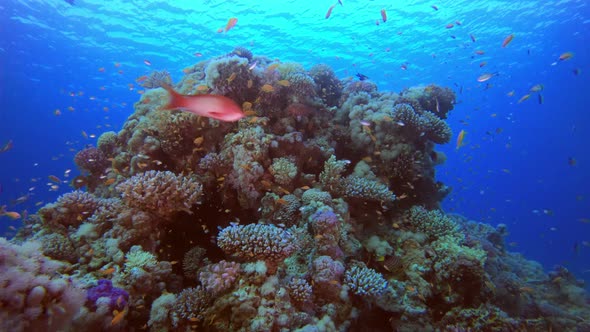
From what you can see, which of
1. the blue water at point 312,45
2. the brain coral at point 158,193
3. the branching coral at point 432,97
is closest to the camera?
the brain coral at point 158,193

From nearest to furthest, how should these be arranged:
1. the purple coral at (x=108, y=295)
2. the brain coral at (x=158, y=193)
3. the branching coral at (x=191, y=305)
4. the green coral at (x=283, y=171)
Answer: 1. the purple coral at (x=108, y=295)
2. the branching coral at (x=191, y=305)
3. the brain coral at (x=158, y=193)
4. the green coral at (x=283, y=171)

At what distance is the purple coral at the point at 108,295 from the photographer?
3602 millimetres

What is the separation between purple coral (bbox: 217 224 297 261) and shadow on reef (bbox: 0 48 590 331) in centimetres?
2

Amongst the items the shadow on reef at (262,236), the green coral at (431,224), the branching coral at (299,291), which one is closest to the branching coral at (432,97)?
the shadow on reef at (262,236)

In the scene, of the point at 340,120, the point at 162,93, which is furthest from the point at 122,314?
the point at 340,120

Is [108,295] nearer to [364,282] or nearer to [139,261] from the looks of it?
[139,261]

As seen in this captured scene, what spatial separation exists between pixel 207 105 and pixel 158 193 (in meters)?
3.58

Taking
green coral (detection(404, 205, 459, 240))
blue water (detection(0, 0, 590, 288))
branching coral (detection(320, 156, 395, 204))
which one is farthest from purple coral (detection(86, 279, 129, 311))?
blue water (detection(0, 0, 590, 288))

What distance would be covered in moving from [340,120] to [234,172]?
13.5 feet

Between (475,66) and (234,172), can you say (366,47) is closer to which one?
(475,66)

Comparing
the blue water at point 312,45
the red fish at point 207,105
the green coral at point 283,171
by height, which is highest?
the blue water at point 312,45

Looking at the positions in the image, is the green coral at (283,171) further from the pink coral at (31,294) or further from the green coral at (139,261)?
the pink coral at (31,294)

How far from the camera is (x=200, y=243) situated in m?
5.70

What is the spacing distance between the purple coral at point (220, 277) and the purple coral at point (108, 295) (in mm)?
1060
